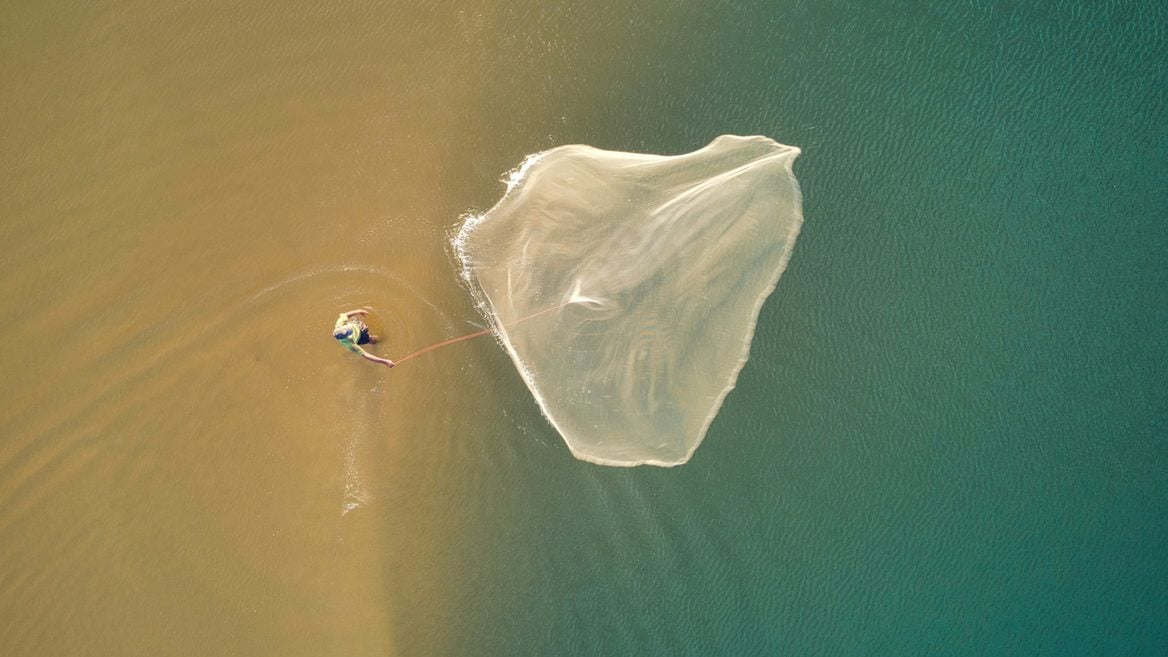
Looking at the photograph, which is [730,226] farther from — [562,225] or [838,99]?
[838,99]

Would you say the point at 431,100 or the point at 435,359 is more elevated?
the point at 431,100

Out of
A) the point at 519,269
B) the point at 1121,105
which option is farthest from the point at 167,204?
the point at 1121,105

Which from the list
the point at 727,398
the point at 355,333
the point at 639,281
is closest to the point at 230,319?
the point at 355,333

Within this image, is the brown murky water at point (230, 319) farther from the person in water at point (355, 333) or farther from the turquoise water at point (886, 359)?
the turquoise water at point (886, 359)

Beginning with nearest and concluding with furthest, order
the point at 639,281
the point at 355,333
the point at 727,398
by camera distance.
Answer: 1. the point at 639,281
2. the point at 355,333
3. the point at 727,398

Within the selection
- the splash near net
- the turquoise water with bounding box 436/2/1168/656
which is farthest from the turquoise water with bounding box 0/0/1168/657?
the splash near net

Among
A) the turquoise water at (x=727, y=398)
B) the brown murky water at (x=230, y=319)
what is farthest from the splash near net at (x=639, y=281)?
the brown murky water at (x=230, y=319)

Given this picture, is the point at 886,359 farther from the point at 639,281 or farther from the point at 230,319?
the point at 230,319
